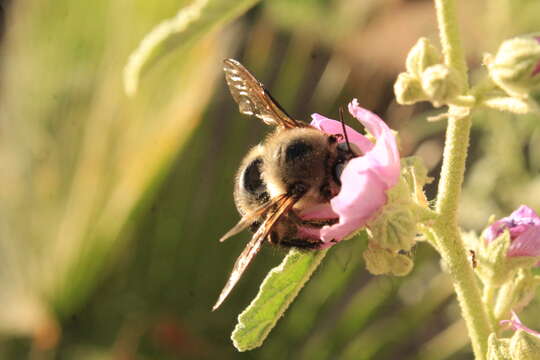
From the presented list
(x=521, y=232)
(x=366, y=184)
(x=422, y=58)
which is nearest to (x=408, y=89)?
(x=422, y=58)

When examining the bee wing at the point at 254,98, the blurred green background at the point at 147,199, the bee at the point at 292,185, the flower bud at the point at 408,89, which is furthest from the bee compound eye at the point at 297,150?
the blurred green background at the point at 147,199

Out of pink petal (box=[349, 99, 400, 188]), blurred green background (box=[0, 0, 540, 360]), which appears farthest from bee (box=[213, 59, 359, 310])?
blurred green background (box=[0, 0, 540, 360])

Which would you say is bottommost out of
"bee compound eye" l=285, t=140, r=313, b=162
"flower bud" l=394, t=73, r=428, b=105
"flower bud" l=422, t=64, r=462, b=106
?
"bee compound eye" l=285, t=140, r=313, b=162

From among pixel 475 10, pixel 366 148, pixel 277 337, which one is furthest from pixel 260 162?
pixel 475 10

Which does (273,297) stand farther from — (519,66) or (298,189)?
(519,66)

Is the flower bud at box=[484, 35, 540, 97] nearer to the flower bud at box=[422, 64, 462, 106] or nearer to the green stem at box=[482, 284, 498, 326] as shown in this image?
the flower bud at box=[422, 64, 462, 106]

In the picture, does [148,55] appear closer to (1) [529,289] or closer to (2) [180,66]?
(1) [529,289]
